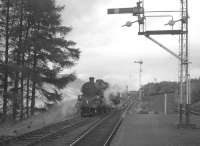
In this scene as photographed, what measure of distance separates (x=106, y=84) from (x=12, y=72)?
60.6ft

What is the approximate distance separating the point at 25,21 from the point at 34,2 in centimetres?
193

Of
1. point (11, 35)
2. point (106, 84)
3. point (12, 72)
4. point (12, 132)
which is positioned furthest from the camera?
point (106, 84)

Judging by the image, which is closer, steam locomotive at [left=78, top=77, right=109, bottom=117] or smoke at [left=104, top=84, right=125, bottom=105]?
steam locomotive at [left=78, top=77, right=109, bottom=117]

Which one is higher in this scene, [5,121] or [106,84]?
[106,84]

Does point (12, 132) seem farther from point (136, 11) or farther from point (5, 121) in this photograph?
point (136, 11)

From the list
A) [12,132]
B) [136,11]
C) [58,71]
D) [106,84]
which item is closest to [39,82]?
[58,71]

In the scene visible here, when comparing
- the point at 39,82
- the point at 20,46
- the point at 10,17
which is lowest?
the point at 39,82

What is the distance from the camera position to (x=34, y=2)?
2906 centimetres

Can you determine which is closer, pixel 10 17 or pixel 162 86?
pixel 10 17

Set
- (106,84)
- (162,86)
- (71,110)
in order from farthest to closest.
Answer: (162,86)
(71,110)
(106,84)

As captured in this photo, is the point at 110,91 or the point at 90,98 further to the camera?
the point at 110,91

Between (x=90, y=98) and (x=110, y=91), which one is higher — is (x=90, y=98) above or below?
below

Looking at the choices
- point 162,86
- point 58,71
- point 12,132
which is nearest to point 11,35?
point 58,71

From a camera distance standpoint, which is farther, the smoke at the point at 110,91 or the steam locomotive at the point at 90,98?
the smoke at the point at 110,91
